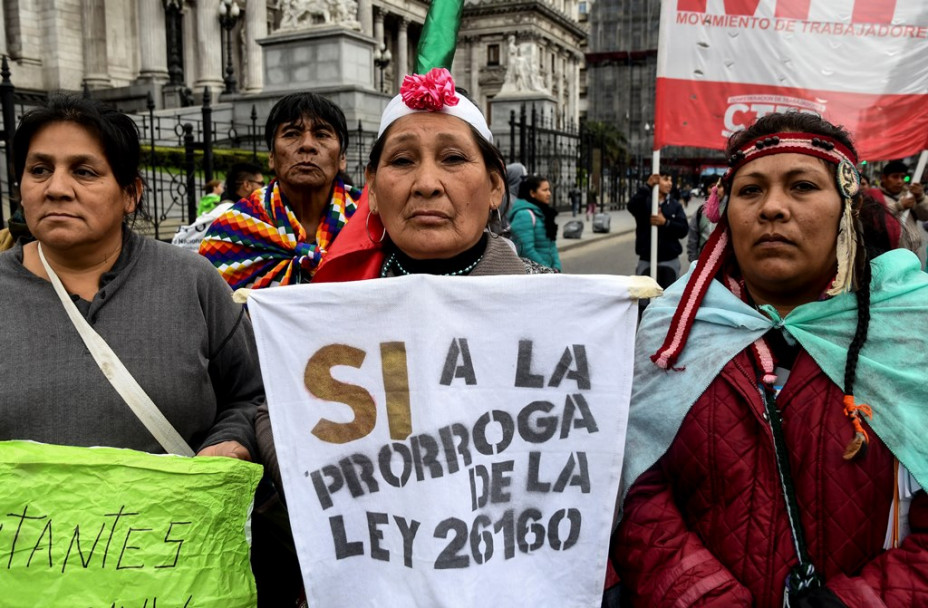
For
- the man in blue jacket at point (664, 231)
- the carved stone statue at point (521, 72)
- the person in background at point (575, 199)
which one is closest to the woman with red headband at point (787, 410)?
the man in blue jacket at point (664, 231)

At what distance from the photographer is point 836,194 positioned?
188cm

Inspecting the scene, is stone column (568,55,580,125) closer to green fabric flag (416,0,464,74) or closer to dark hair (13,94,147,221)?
green fabric flag (416,0,464,74)

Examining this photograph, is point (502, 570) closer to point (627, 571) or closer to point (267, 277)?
point (627, 571)

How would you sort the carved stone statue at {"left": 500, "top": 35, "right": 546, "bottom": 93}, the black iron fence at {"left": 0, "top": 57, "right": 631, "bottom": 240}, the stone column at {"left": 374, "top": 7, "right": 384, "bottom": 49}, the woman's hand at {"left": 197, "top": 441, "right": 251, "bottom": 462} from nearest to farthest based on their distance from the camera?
1. the woman's hand at {"left": 197, "top": 441, "right": 251, "bottom": 462}
2. the black iron fence at {"left": 0, "top": 57, "right": 631, "bottom": 240}
3. the carved stone statue at {"left": 500, "top": 35, "right": 546, "bottom": 93}
4. the stone column at {"left": 374, "top": 7, "right": 384, "bottom": 49}

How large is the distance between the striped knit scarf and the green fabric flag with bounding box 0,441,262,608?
5.68 feet

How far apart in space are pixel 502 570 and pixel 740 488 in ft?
2.01

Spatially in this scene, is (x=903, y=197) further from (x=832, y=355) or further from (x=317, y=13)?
(x=317, y=13)

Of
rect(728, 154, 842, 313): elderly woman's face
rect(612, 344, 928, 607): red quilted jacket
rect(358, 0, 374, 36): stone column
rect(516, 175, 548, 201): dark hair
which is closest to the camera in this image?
rect(612, 344, 928, 607): red quilted jacket

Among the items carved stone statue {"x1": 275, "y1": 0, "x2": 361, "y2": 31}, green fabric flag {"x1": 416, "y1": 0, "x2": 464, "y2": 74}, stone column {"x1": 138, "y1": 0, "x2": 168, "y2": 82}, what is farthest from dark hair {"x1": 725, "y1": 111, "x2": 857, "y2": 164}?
stone column {"x1": 138, "y1": 0, "x2": 168, "y2": 82}

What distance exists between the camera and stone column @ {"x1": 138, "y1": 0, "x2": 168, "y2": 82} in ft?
94.6

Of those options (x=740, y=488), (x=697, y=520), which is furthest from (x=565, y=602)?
(x=740, y=488)

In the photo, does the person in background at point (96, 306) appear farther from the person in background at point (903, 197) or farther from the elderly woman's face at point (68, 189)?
the person in background at point (903, 197)

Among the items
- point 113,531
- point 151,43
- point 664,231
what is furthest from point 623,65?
point 113,531

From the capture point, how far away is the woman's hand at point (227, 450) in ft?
6.88
